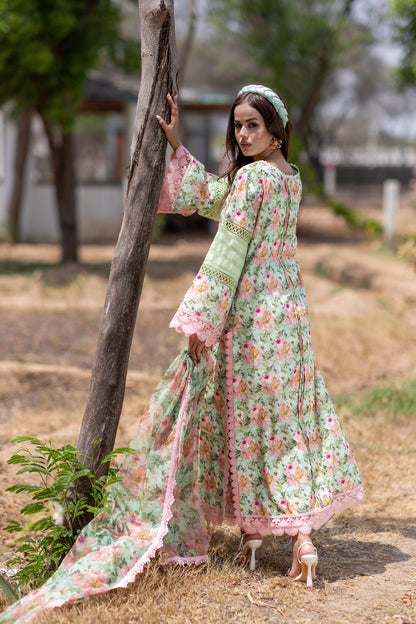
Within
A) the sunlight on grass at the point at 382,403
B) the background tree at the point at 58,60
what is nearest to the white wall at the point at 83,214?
the background tree at the point at 58,60

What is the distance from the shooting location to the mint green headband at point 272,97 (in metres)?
2.92

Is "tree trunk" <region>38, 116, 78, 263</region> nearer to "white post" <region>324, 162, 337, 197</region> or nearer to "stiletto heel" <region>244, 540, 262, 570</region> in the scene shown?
"stiletto heel" <region>244, 540, 262, 570</region>

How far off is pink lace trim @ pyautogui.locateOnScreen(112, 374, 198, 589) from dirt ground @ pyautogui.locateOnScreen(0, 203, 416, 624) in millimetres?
82

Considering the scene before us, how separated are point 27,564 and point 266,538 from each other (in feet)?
3.48

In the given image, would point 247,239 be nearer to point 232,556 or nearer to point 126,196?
point 126,196

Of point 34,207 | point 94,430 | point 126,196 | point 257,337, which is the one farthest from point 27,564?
point 34,207

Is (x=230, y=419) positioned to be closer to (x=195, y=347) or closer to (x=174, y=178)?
(x=195, y=347)

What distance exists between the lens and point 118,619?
2568 millimetres

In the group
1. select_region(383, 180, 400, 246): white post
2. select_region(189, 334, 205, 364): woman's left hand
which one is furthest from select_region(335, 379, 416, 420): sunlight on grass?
select_region(383, 180, 400, 246): white post

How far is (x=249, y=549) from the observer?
10.1 ft

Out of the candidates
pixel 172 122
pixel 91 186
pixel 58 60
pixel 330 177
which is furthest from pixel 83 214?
pixel 330 177

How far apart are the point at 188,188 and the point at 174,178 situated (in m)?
0.07

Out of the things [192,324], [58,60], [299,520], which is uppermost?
[58,60]

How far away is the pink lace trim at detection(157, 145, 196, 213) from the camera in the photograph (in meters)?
3.04
